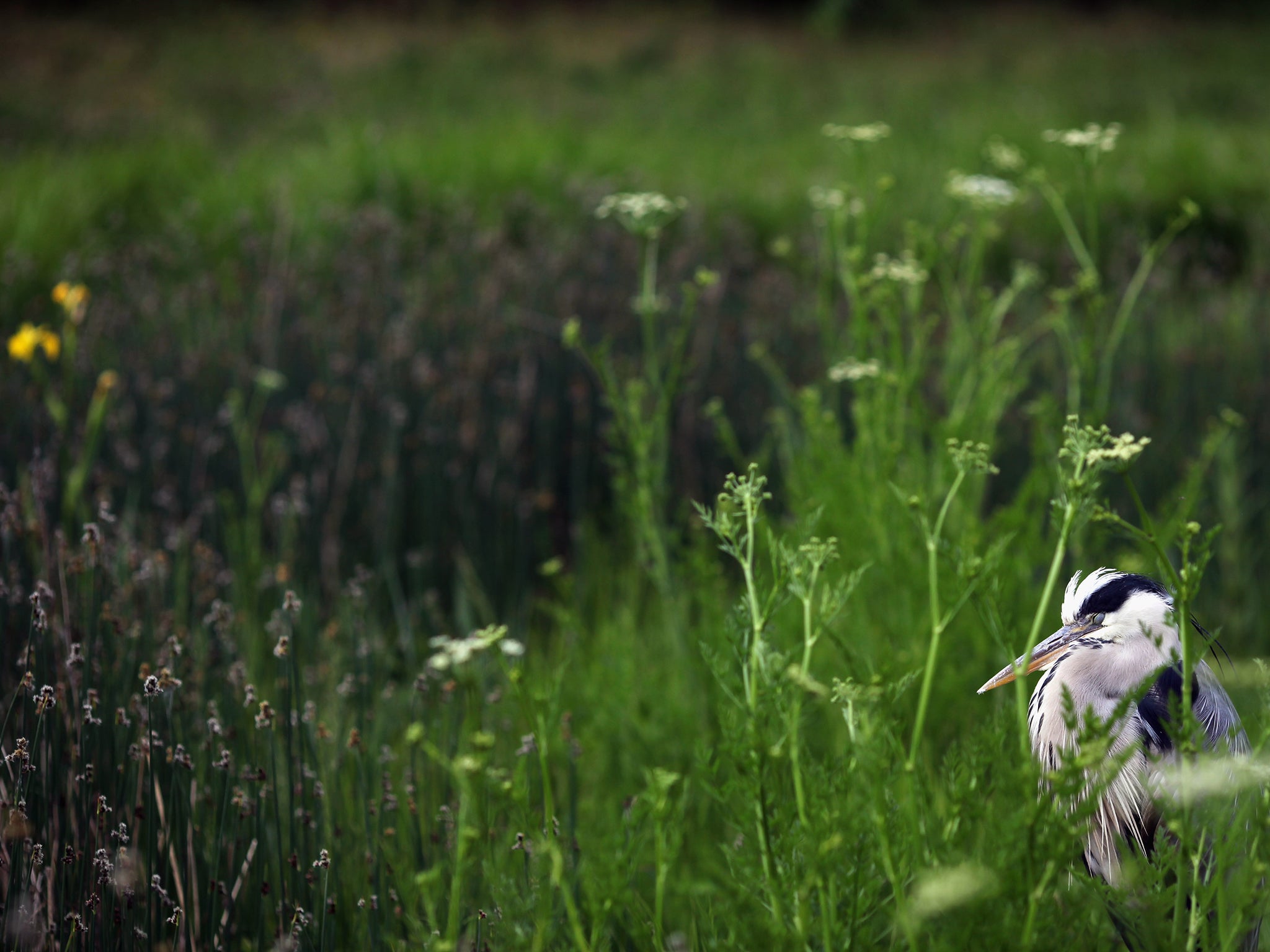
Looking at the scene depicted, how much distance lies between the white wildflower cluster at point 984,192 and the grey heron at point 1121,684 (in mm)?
1588

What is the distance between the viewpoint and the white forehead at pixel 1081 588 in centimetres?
100

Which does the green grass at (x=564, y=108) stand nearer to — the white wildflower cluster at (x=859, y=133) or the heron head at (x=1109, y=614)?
the white wildflower cluster at (x=859, y=133)

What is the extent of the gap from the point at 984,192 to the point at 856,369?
75 cm

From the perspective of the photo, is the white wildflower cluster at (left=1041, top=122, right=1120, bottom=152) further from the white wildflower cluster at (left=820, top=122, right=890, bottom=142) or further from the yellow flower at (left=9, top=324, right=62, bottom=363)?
the yellow flower at (left=9, top=324, right=62, bottom=363)

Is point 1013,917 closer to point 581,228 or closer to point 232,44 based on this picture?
point 581,228

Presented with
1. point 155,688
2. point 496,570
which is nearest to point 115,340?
point 496,570

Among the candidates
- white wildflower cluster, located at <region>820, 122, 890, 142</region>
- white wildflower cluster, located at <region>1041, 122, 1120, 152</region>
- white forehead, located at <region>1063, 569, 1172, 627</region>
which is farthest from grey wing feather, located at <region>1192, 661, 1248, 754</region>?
white wildflower cluster, located at <region>820, 122, 890, 142</region>

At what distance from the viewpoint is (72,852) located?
4.31 ft

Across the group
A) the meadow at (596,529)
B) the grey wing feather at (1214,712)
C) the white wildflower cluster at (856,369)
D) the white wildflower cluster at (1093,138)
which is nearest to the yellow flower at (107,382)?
the meadow at (596,529)

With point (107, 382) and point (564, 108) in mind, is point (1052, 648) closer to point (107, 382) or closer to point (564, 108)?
point (107, 382)

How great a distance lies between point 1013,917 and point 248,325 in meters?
3.53

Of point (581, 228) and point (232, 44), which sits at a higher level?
point (232, 44)

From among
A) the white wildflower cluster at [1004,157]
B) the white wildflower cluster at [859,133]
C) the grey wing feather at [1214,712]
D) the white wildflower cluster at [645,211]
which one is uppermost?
the white wildflower cluster at [859,133]

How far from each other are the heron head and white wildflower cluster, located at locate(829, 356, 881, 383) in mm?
1023
